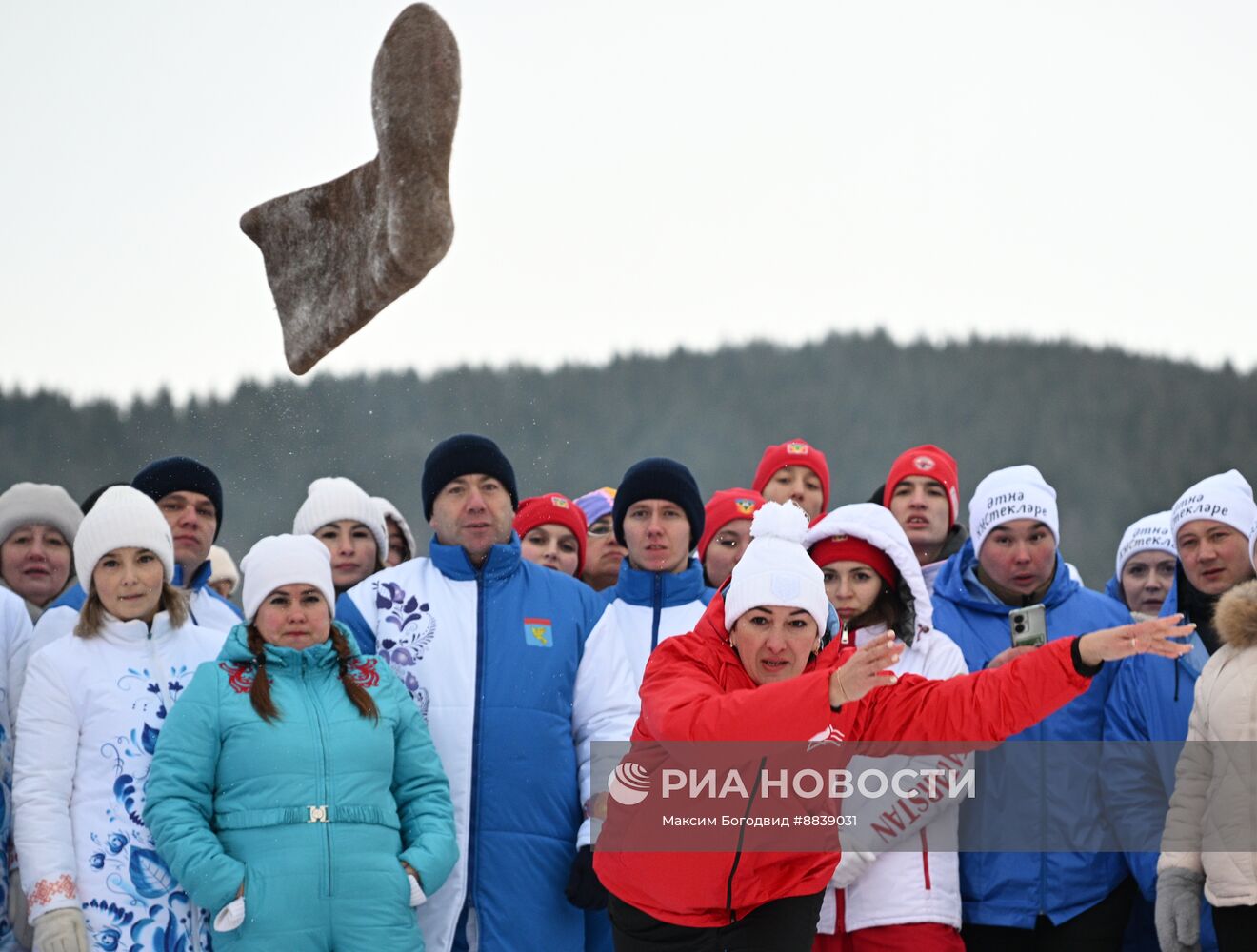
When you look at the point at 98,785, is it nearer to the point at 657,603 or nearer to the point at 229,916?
the point at 229,916

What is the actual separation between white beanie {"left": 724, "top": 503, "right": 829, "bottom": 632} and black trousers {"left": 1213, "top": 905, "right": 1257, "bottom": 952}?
149 centimetres

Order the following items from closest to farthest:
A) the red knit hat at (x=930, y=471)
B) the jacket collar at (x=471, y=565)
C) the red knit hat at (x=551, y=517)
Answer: the jacket collar at (x=471, y=565) < the red knit hat at (x=930, y=471) < the red knit hat at (x=551, y=517)

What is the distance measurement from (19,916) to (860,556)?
2.82 metres

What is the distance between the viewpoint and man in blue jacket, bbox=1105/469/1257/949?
191 inches

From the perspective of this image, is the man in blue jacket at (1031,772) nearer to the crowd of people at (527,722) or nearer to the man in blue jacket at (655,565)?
the crowd of people at (527,722)

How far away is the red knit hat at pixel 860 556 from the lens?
4984 mm

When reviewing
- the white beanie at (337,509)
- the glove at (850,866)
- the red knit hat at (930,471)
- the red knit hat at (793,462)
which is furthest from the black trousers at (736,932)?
the red knit hat at (793,462)

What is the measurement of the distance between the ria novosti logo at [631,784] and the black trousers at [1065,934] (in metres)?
1.45

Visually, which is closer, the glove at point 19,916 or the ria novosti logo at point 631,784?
the ria novosti logo at point 631,784

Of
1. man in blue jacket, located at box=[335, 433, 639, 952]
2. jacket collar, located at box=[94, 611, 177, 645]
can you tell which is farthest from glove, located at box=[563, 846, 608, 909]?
jacket collar, located at box=[94, 611, 177, 645]

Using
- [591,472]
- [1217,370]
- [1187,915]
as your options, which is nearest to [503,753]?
[1187,915]

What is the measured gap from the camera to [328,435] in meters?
12.8

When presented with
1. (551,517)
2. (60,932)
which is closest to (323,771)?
(60,932)

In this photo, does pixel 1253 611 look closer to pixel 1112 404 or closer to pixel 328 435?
pixel 328 435
